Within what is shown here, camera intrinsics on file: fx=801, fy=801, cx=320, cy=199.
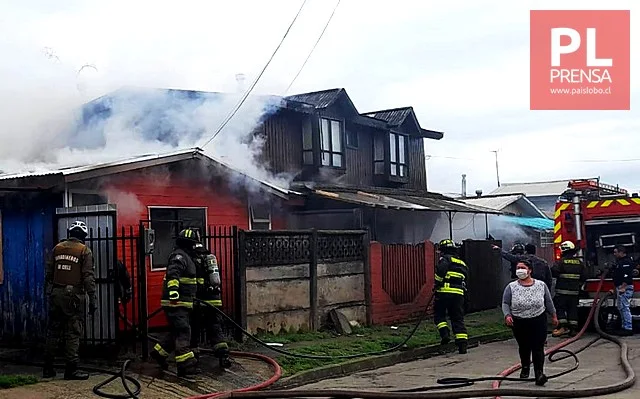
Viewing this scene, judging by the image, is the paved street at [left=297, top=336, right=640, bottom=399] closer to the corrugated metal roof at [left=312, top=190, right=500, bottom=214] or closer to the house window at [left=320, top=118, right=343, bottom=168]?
the corrugated metal roof at [left=312, top=190, right=500, bottom=214]

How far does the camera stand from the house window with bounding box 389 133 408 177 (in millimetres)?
26891

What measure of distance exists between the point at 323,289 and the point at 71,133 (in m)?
8.76

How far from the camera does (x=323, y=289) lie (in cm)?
1403

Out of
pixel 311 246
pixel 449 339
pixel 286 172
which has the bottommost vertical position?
pixel 449 339

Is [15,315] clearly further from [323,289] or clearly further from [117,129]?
[117,129]

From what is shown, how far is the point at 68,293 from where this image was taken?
9273 millimetres

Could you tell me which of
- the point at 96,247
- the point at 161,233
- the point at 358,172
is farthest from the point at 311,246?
the point at 358,172

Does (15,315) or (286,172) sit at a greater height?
(286,172)

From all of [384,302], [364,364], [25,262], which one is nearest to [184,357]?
[364,364]

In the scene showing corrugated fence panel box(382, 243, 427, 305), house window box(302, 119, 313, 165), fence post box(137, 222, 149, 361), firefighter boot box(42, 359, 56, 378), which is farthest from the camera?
house window box(302, 119, 313, 165)

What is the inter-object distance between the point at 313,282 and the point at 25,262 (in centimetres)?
467

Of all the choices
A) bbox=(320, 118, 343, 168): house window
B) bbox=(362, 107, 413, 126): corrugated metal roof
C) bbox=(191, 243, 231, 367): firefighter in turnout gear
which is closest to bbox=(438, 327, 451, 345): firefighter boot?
bbox=(191, 243, 231, 367): firefighter in turnout gear

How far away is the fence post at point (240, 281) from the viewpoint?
480 inches

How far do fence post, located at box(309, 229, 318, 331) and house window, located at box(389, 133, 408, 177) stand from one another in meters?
13.0
